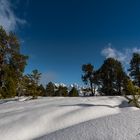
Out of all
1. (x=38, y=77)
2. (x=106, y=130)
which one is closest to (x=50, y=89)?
(x=38, y=77)

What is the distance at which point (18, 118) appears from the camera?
13.9 ft

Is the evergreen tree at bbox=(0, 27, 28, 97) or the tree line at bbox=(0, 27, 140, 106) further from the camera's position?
the evergreen tree at bbox=(0, 27, 28, 97)

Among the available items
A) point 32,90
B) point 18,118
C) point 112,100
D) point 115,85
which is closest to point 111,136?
point 18,118

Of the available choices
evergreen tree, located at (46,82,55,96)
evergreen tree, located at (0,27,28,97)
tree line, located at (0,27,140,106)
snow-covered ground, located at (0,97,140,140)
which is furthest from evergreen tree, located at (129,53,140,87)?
snow-covered ground, located at (0,97,140,140)

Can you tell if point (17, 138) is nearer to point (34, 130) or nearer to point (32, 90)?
point (34, 130)

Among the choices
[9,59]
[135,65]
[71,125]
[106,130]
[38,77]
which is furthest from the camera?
[135,65]

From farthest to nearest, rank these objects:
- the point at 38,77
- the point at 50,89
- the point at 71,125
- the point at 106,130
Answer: the point at 50,89, the point at 38,77, the point at 71,125, the point at 106,130

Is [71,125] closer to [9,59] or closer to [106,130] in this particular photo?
[106,130]

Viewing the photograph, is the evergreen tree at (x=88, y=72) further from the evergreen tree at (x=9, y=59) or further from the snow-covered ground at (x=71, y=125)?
the snow-covered ground at (x=71, y=125)

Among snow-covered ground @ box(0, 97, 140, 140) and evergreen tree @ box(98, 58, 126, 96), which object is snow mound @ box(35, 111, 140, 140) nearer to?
snow-covered ground @ box(0, 97, 140, 140)

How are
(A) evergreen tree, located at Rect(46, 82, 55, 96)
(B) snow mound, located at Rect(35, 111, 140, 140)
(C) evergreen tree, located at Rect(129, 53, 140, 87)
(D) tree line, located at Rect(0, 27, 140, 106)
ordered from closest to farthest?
(B) snow mound, located at Rect(35, 111, 140, 140) < (D) tree line, located at Rect(0, 27, 140, 106) < (C) evergreen tree, located at Rect(129, 53, 140, 87) < (A) evergreen tree, located at Rect(46, 82, 55, 96)

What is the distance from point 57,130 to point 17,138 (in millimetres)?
563

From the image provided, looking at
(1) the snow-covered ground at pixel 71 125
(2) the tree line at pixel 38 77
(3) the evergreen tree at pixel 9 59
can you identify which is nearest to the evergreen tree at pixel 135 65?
(2) the tree line at pixel 38 77

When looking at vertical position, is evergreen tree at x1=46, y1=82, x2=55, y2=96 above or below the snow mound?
above
